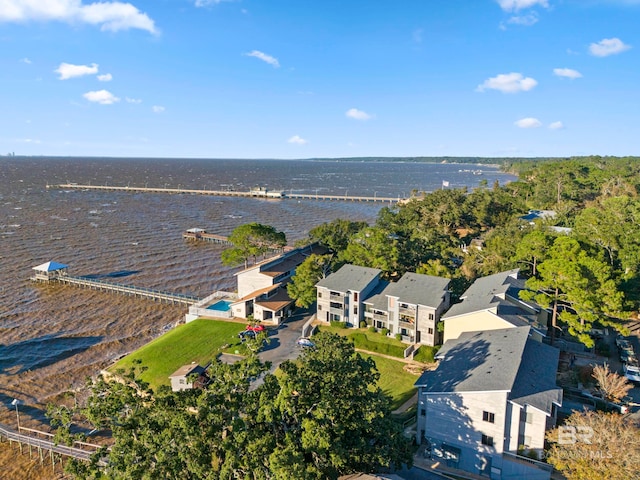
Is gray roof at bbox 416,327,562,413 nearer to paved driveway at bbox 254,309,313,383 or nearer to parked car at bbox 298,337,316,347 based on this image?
parked car at bbox 298,337,316,347

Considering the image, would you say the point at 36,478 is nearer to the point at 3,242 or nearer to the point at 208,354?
the point at 208,354

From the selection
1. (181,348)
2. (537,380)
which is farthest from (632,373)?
(181,348)

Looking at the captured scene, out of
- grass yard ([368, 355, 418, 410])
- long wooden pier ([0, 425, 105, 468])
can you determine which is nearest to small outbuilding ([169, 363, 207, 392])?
long wooden pier ([0, 425, 105, 468])

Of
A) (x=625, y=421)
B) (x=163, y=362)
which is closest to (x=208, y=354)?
(x=163, y=362)

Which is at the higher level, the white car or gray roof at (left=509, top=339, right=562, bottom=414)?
gray roof at (left=509, top=339, right=562, bottom=414)

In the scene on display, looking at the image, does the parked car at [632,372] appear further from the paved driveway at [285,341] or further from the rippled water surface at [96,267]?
the rippled water surface at [96,267]

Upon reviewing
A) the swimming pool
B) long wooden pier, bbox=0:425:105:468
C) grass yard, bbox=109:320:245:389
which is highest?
the swimming pool

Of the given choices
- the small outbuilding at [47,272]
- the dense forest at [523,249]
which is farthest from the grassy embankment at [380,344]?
the small outbuilding at [47,272]
